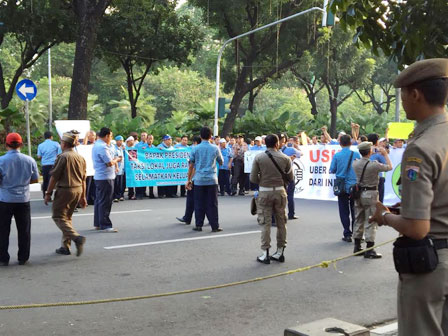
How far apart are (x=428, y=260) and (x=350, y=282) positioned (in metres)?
4.73

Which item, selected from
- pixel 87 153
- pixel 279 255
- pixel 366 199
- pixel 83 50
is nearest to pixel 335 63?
pixel 83 50

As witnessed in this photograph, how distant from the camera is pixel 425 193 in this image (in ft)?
9.52

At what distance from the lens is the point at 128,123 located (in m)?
26.7

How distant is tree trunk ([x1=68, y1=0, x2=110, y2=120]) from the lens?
727 inches

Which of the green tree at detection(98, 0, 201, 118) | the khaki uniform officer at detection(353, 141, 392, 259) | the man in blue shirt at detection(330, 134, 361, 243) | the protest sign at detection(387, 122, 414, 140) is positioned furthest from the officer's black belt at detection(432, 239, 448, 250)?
the green tree at detection(98, 0, 201, 118)

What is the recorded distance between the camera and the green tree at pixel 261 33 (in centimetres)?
2823

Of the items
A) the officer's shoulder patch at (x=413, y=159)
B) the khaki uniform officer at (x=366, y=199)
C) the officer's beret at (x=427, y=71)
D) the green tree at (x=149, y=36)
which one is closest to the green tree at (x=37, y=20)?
the green tree at (x=149, y=36)

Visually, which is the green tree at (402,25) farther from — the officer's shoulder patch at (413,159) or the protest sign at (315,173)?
the protest sign at (315,173)

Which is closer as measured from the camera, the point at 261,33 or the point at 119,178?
the point at 119,178

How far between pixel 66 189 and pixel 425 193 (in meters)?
6.70

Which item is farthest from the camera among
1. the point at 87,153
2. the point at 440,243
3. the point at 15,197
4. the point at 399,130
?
the point at 87,153

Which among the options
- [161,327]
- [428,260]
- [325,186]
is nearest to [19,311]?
[161,327]

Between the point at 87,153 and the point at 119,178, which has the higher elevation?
the point at 87,153

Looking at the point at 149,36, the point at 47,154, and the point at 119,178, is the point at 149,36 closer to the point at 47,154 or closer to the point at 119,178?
the point at 119,178
